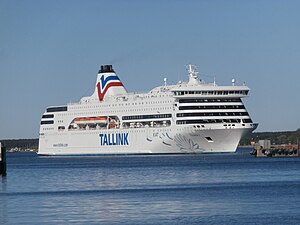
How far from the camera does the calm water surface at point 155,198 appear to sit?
3891 centimetres

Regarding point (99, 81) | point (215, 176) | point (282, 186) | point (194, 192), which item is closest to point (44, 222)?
point (194, 192)

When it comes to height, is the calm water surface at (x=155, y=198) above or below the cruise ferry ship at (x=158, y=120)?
below

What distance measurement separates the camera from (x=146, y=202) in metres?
46.2

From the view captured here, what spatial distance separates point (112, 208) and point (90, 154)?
261 feet

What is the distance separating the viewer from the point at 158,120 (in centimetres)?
10969

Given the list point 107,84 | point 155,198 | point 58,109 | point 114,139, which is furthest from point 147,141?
point 155,198

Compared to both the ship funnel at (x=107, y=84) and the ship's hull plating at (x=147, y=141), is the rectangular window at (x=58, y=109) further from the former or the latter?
the ship funnel at (x=107, y=84)

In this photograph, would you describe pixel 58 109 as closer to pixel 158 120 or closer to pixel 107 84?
pixel 107 84

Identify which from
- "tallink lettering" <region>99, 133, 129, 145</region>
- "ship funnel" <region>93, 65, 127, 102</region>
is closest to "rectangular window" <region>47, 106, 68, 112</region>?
"ship funnel" <region>93, 65, 127, 102</region>

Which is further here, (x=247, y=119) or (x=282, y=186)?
(x=247, y=119)

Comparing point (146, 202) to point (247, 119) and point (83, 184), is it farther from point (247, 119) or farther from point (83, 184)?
point (247, 119)

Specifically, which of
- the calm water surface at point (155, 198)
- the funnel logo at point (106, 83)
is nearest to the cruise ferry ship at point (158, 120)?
the funnel logo at point (106, 83)

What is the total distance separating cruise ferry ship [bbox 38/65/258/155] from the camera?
10581 cm

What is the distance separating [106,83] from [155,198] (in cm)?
7854
